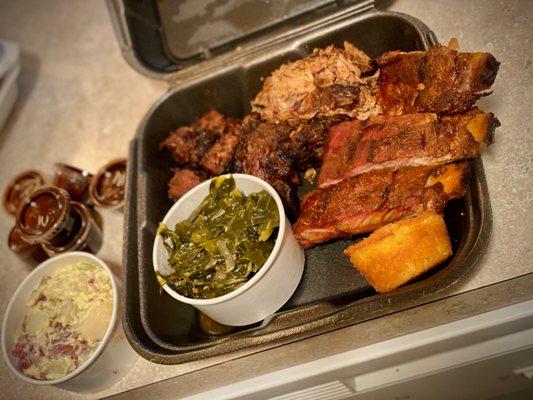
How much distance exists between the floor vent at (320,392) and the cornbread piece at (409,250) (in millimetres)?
482

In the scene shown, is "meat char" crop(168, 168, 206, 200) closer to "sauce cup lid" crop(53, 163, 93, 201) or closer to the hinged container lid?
the hinged container lid

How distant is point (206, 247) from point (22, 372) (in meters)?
1.03

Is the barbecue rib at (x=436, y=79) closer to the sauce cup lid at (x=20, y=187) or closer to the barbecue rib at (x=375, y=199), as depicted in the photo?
the barbecue rib at (x=375, y=199)

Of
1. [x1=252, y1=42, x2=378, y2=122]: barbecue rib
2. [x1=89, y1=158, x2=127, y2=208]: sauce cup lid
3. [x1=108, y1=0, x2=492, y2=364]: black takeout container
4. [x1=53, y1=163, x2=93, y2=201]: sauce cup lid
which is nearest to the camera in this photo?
[x1=108, y1=0, x2=492, y2=364]: black takeout container

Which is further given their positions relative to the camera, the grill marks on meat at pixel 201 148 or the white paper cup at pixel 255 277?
the grill marks on meat at pixel 201 148

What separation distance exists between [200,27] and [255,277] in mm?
1665

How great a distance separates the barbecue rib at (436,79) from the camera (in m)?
1.66

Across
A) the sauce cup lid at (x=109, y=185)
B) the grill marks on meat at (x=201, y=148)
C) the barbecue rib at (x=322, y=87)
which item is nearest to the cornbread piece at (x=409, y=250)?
the barbecue rib at (x=322, y=87)

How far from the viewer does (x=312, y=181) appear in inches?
90.0

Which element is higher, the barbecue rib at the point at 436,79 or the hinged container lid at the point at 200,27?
the hinged container lid at the point at 200,27

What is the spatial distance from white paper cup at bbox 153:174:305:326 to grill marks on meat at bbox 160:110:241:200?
23 centimetres

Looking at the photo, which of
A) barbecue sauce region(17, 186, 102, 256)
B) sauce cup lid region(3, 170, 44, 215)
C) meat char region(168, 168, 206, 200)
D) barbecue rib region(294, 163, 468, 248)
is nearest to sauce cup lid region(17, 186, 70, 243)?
barbecue sauce region(17, 186, 102, 256)

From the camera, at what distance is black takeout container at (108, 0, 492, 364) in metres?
1.59

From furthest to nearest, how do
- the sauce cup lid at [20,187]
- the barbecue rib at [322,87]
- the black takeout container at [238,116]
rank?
the sauce cup lid at [20,187] → the barbecue rib at [322,87] → the black takeout container at [238,116]
